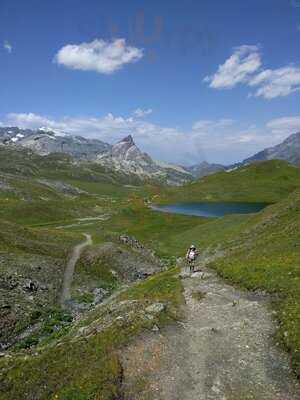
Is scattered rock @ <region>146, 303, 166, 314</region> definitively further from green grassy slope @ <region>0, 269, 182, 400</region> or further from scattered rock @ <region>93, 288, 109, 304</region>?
scattered rock @ <region>93, 288, 109, 304</region>

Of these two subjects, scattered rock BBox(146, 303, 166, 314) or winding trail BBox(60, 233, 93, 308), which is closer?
scattered rock BBox(146, 303, 166, 314)

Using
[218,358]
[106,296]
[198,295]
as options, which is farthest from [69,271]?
[218,358]

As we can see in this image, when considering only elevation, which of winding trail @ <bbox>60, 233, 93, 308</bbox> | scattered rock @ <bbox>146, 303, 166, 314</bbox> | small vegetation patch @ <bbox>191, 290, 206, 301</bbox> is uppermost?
scattered rock @ <bbox>146, 303, 166, 314</bbox>

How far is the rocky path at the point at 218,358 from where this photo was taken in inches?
848

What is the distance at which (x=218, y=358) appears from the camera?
2478cm

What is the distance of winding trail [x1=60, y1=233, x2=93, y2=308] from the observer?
188 feet

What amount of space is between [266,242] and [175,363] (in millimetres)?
32734

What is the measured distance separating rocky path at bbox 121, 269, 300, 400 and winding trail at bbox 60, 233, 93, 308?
2808 cm

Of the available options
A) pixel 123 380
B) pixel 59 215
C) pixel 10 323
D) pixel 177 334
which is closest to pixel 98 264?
pixel 10 323

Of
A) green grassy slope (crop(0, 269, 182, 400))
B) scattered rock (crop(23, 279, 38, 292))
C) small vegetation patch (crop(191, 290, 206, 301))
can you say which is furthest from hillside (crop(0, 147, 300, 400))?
small vegetation patch (crop(191, 290, 206, 301))

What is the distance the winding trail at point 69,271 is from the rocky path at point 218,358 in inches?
1106

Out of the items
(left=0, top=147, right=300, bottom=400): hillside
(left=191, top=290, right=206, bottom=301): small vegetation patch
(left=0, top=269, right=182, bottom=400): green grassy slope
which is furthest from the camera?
(left=191, top=290, right=206, bottom=301): small vegetation patch

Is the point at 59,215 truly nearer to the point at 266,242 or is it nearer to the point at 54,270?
the point at 54,270

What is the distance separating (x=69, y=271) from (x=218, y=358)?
46.4 meters
